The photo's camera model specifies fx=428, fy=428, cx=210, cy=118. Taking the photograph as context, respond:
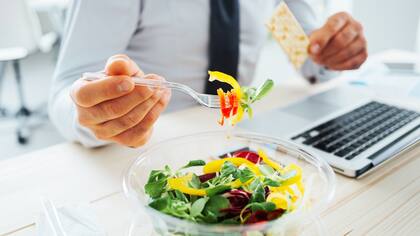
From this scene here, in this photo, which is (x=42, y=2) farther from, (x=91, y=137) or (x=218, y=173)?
(x=218, y=173)

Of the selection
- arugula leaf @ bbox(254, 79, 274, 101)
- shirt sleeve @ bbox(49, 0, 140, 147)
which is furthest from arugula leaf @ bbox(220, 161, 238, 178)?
shirt sleeve @ bbox(49, 0, 140, 147)

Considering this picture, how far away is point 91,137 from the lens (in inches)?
32.2

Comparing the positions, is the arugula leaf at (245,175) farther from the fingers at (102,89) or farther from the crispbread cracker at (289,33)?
the crispbread cracker at (289,33)

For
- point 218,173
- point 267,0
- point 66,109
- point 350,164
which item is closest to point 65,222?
point 218,173

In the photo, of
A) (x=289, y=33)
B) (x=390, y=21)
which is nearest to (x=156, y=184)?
(x=289, y=33)

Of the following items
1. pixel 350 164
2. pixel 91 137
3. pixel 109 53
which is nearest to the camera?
pixel 350 164

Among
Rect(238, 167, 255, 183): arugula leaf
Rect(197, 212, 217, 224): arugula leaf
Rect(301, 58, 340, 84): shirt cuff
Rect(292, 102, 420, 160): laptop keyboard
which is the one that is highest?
Rect(238, 167, 255, 183): arugula leaf

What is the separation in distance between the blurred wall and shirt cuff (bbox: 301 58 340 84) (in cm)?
118

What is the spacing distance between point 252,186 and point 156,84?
204mm

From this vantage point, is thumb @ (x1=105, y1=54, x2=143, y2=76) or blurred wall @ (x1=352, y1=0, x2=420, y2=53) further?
blurred wall @ (x1=352, y1=0, x2=420, y2=53)

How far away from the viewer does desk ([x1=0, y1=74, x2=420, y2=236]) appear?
61 centimetres

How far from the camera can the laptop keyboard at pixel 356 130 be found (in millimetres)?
778

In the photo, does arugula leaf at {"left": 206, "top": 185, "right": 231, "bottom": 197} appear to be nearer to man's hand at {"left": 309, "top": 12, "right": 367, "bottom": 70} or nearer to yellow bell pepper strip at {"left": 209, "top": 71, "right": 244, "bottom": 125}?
yellow bell pepper strip at {"left": 209, "top": 71, "right": 244, "bottom": 125}

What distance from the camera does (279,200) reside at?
502mm
